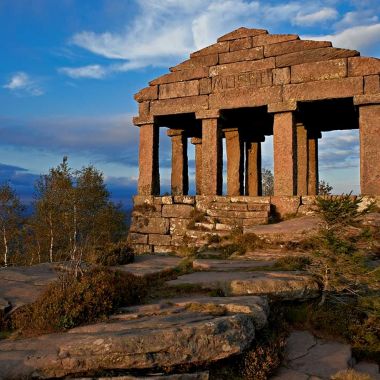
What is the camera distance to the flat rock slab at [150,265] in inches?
371

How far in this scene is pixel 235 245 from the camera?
11734mm

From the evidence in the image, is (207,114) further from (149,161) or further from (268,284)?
(268,284)

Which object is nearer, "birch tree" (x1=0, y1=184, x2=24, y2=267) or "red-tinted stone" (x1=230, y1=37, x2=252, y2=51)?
"red-tinted stone" (x1=230, y1=37, x2=252, y2=51)

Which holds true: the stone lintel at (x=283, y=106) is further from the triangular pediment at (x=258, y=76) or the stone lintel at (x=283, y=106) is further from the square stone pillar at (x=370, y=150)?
the square stone pillar at (x=370, y=150)

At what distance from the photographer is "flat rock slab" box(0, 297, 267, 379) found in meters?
5.03

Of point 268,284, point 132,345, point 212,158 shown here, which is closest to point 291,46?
point 212,158

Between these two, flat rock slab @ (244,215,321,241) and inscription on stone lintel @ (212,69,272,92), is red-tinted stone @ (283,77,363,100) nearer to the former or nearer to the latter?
inscription on stone lintel @ (212,69,272,92)

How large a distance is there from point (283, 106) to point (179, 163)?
581 cm

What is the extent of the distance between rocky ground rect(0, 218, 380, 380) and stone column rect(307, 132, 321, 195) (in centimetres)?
1172

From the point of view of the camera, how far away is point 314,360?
20.0 feet

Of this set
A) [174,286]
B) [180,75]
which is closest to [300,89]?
[180,75]

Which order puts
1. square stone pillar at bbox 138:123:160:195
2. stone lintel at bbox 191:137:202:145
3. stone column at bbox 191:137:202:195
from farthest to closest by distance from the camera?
stone lintel at bbox 191:137:202:145, stone column at bbox 191:137:202:195, square stone pillar at bbox 138:123:160:195

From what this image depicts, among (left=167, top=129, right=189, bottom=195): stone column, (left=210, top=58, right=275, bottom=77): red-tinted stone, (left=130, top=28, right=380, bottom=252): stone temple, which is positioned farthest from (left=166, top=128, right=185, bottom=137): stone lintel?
(left=210, top=58, right=275, bottom=77): red-tinted stone

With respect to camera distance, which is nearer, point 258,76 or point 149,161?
point 258,76
